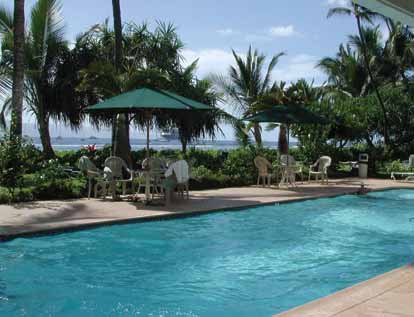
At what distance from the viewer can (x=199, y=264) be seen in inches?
271

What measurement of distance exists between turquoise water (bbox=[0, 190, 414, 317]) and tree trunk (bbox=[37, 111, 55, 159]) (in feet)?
29.7

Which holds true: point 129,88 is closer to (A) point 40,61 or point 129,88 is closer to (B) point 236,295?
(A) point 40,61

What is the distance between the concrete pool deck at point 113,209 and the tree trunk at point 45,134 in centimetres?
659

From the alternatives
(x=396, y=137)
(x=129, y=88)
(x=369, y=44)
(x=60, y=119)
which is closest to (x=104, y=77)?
(x=129, y=88)

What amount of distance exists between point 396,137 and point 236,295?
1997cm

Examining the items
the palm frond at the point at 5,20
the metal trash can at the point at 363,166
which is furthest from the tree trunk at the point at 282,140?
the palm frond at the point at 5,20

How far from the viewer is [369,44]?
102 feet

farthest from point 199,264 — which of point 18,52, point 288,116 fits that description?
point 288,116

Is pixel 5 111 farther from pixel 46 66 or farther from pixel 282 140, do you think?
pixel 282 140

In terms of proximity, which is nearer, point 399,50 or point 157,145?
point 399,50

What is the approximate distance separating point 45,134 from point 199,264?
40.7ft

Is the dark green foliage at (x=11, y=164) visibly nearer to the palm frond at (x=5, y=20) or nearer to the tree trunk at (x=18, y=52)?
the tree trunk at (x=18, y=52)

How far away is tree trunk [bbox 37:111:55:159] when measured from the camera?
17.3m

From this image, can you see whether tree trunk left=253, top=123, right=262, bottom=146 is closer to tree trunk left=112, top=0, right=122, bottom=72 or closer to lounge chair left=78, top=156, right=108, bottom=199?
tree trunk left=112, top=0, right=122, bottom=72
